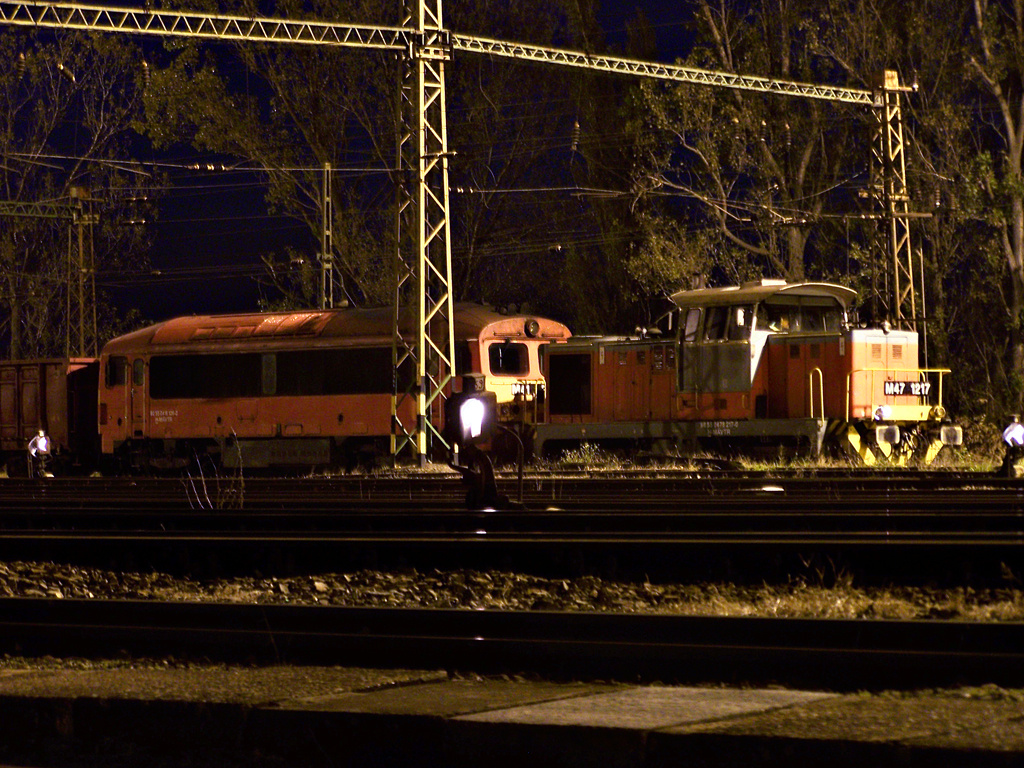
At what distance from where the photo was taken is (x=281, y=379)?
2673 cm

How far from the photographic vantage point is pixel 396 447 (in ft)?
79.9

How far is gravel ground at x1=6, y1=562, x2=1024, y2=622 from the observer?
26.7ft

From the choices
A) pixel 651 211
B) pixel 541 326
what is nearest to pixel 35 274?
pixel 651 211

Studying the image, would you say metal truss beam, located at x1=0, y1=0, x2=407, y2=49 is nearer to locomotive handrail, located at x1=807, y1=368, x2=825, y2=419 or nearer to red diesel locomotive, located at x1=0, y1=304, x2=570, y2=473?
red diesel locomotive, located at x1=0, y1=304, x2=570, y2=473

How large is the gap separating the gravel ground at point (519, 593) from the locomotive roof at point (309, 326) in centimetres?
1486

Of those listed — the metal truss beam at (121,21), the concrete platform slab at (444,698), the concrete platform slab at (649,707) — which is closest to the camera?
the concrete platform slab at (649,707)

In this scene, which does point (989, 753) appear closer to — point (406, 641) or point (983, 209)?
point (406, 641)

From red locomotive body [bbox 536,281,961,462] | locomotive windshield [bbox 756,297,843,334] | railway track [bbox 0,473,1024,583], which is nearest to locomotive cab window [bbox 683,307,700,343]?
red locomotive body [bbox 536,281,961,462]

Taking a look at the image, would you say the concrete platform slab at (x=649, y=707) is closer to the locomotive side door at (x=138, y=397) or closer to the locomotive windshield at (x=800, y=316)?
the locomotive windshield at (x=800, y=316)

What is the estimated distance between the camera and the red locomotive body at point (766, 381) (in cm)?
2170

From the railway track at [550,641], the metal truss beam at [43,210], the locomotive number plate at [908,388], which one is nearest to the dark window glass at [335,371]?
the locomotive number plate at [908,388]

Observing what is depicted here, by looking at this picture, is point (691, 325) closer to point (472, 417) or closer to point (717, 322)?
point (717, 322)

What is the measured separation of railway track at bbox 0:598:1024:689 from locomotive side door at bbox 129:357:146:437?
20.9 m

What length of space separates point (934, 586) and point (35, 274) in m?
Result: 49.7
